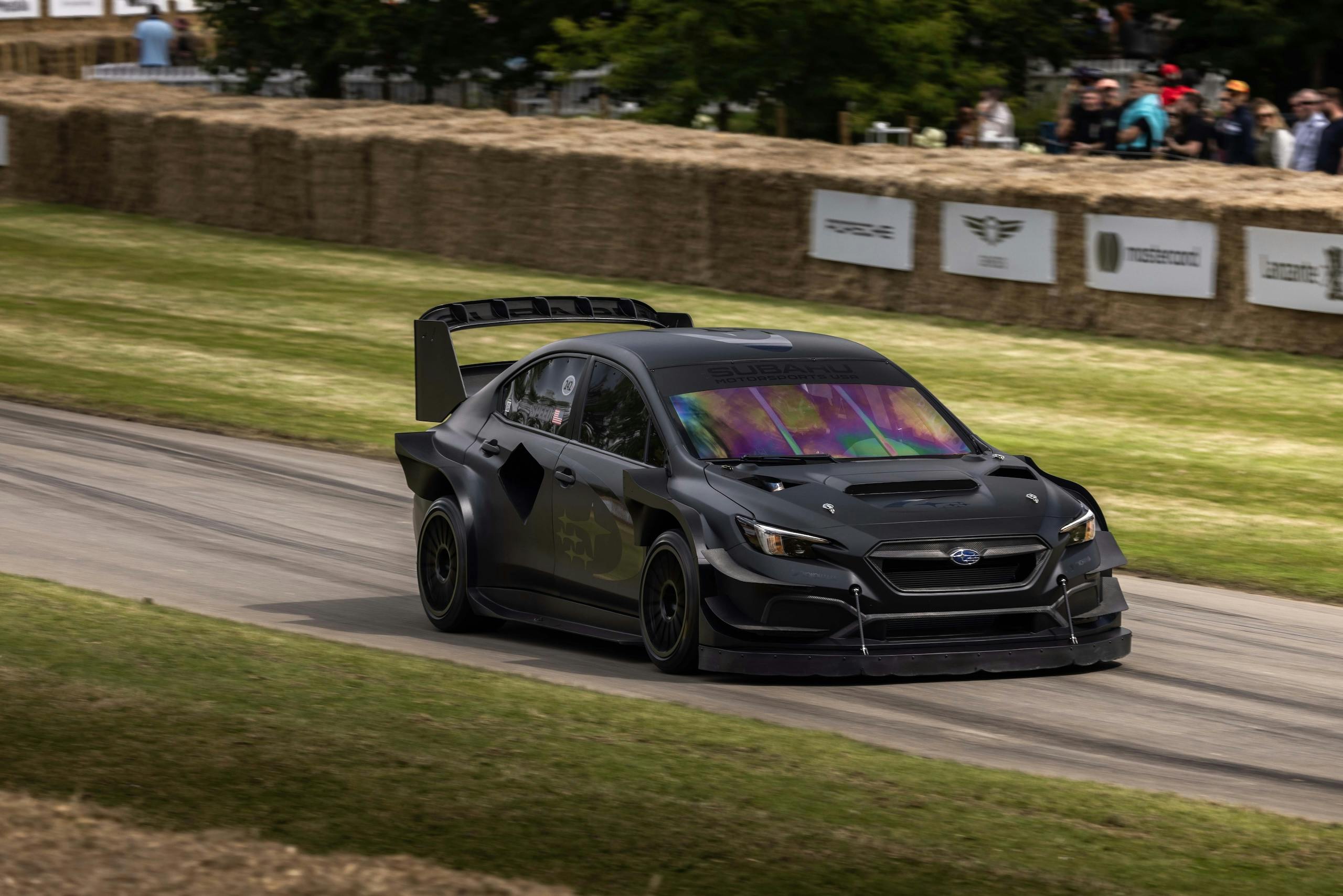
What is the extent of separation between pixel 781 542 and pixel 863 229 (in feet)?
58.1

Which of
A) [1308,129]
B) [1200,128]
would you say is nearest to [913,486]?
[1308,129]

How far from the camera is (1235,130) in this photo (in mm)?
23781

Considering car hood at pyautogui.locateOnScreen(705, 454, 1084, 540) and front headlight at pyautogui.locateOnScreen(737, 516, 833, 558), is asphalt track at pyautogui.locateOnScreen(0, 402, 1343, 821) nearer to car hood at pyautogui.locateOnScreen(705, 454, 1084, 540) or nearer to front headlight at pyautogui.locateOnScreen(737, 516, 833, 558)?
front headlight at pyautogui.locateOnScreen(737, 516, 833, 558)

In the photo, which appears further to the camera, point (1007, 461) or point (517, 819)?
point (1007, 461)

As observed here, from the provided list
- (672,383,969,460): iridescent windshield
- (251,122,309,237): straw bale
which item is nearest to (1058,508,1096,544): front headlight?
(672,383,969,460): iridescent windshield

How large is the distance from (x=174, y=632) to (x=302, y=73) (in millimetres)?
39321

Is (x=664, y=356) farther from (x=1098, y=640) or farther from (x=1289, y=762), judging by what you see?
(x=1289, y=762)

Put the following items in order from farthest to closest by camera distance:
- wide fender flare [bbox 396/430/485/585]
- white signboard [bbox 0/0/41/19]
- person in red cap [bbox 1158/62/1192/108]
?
white signboard [bbox 0/0/41/19]
person in red cap [bbox 1158/62/1192/108]
wide fender flare [bbox 396/430/485/585]

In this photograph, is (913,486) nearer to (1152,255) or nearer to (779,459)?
(779,459)

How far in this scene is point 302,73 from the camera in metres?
46.9

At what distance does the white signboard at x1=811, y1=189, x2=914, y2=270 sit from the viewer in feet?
82.9

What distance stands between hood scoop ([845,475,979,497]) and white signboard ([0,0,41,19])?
51.5 meters

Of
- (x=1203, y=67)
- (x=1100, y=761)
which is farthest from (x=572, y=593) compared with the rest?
(x=1203, y=67)

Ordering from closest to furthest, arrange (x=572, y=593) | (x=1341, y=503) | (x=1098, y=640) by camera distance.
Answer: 1. (x=1098, y=640)
2. (x=572, y=593)
3. (x=1341, y=503)
